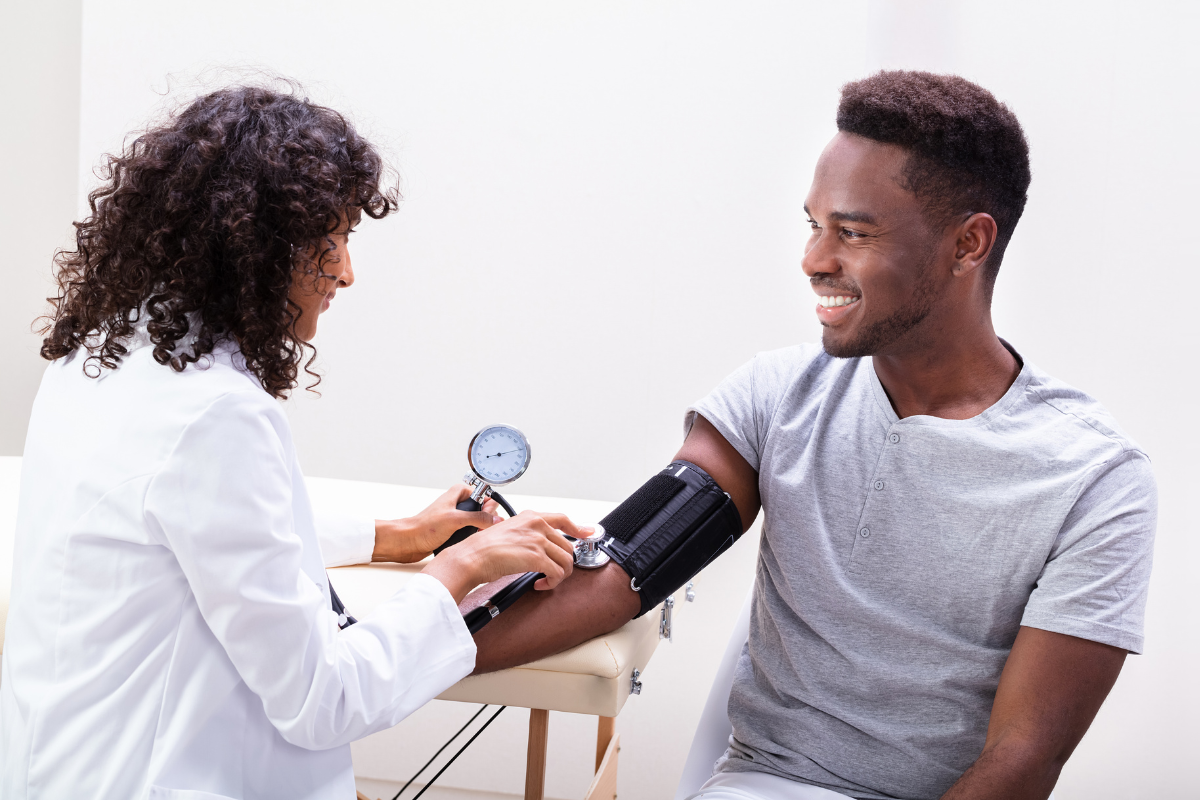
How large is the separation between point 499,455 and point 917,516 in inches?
26.4

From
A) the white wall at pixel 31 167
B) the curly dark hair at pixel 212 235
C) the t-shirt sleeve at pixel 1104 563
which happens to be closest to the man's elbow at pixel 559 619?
the curly dark hair at pixel 212 235

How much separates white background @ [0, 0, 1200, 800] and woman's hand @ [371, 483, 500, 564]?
118cm

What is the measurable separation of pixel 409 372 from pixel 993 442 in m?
1.88

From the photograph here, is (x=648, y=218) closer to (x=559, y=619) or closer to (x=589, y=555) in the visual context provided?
(x=589, y=555)

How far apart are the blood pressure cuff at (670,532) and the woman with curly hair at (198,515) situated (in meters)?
0.33

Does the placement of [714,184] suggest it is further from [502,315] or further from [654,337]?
[502,315]

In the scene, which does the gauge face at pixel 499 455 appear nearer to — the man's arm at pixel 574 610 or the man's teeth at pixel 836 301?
the man's arm at pixel 574 610

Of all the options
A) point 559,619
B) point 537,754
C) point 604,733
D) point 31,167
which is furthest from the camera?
point 31,167

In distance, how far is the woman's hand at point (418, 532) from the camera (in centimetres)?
158

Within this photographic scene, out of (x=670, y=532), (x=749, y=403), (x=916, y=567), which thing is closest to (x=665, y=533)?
(x=670, y=532)

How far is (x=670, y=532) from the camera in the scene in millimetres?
1445

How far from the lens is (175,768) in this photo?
989 mm

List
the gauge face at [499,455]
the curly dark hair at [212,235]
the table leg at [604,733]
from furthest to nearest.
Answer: the table leg at [604,733]
the gauge face at [499,455]
the curly dark hair at [212,235]

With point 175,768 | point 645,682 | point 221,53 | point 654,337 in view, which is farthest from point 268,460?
point 221,53
